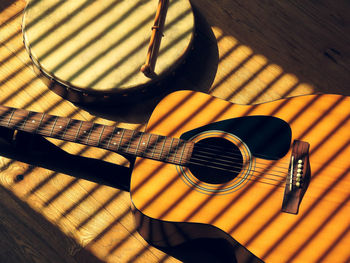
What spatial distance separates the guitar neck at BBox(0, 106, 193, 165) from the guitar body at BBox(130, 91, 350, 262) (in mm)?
32

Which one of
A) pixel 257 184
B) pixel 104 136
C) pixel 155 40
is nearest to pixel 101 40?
pixel 155 40

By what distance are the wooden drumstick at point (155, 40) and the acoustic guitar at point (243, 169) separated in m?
0.12

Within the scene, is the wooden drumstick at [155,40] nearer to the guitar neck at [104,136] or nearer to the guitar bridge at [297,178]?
the guitar neck at [104,136]

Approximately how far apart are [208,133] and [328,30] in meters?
0.71

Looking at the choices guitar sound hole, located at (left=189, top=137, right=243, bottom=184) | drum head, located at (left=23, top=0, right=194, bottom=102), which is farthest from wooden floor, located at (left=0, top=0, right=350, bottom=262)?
guitar sound hole, located at (left=189, top=137, right=243, bottom=184)

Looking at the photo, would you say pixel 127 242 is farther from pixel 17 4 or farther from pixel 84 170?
pixel 17 4

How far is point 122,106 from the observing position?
1.30 m

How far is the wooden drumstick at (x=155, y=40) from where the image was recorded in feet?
3.64

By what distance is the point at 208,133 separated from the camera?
3.61ft

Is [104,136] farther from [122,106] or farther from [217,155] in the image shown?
[217,155]

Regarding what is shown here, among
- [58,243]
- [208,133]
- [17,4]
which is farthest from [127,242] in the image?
[17,4]

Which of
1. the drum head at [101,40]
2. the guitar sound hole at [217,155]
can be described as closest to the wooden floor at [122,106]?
the drum head at [101,40]

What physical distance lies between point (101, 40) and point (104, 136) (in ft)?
1.07

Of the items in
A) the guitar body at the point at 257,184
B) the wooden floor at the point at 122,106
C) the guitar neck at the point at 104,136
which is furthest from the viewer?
the wooden floor at the point at 122,106
